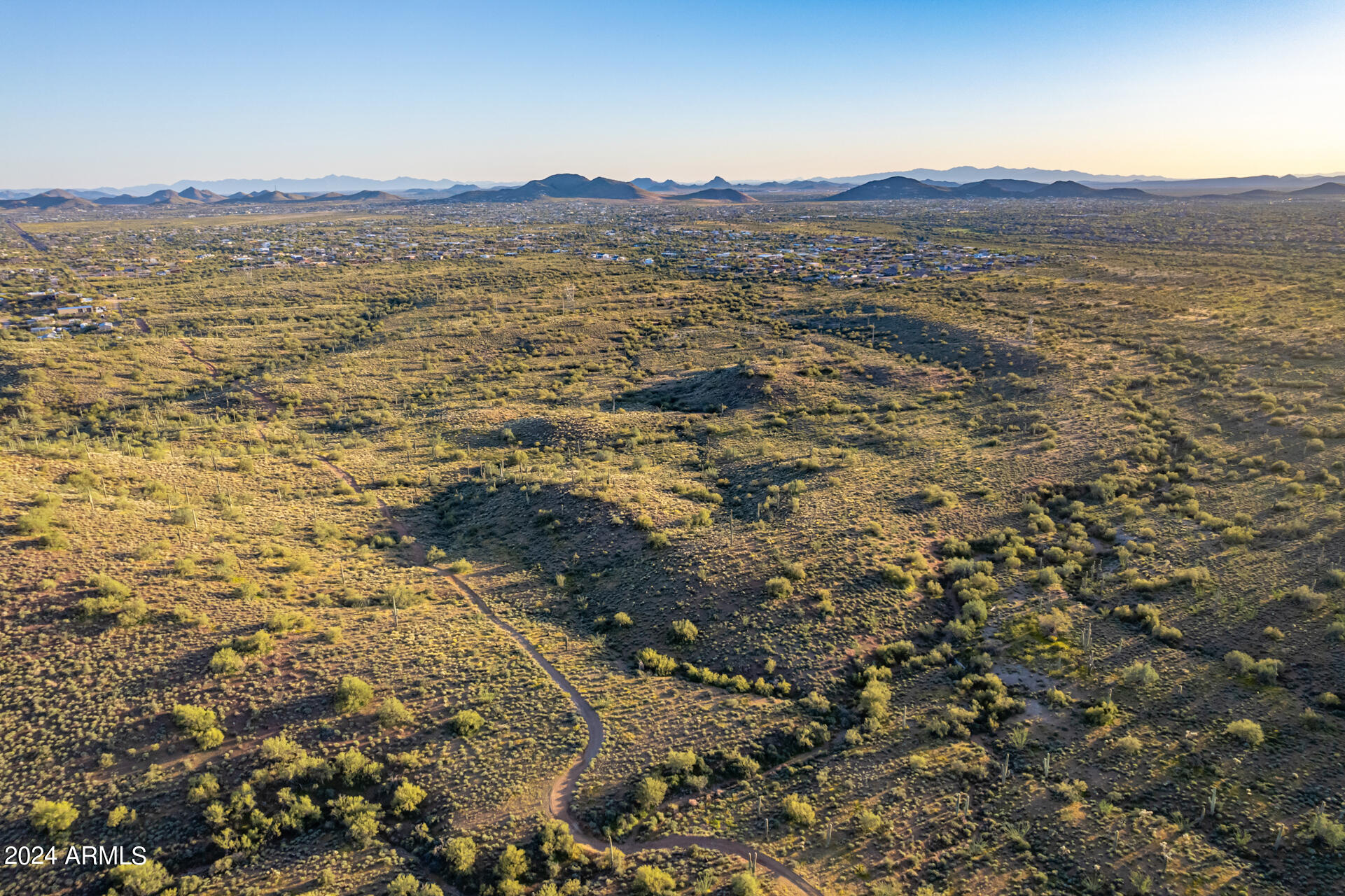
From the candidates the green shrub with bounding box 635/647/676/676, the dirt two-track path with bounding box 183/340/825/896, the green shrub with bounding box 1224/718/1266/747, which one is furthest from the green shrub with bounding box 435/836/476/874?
the green shrub with bounding box 1224/718/1266/747

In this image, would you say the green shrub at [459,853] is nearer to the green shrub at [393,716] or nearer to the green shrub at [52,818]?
the green shrub at [393,716]

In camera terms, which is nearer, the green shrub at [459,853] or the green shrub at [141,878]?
the green shrub at [141,878]

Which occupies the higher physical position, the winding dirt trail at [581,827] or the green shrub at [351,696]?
the green shrub at [351,696]

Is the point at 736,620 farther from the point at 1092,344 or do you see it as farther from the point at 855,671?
the point at 1092,344

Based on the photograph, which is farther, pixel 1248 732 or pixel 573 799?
pixel 1248 732

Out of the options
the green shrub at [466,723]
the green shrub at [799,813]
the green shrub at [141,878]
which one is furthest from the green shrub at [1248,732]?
the green shrub at [141,878]

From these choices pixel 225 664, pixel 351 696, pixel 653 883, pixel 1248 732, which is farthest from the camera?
pixel 225 664

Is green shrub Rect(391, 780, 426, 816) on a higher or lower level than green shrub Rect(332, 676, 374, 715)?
lower

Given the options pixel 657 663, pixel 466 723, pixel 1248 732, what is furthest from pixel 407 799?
pixel 1248 732

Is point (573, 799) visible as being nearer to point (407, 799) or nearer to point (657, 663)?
point (407, 799)

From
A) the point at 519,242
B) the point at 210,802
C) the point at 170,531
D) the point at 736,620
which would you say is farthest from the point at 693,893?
the point at 519,242

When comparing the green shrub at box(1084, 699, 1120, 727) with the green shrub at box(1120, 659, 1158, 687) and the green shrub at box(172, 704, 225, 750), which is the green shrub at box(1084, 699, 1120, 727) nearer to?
the green shrub at box(1120, 659, 1158, 687)
